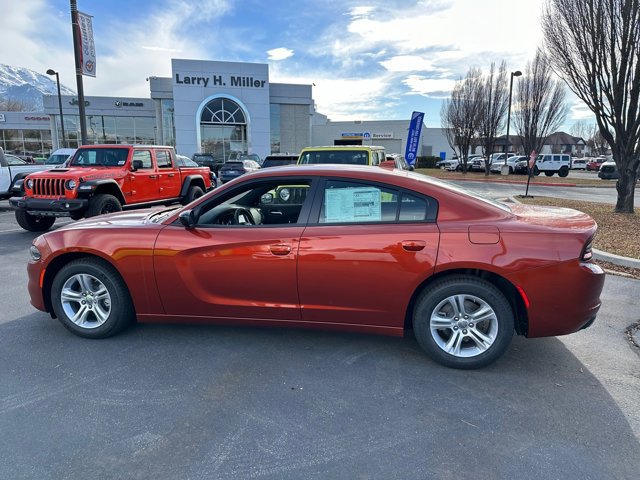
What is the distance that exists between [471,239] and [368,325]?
3.51 ft

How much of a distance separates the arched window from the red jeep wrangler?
78.2 feet

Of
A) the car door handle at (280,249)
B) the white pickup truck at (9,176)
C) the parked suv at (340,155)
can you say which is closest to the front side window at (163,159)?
the white pickup truck at (9,176)

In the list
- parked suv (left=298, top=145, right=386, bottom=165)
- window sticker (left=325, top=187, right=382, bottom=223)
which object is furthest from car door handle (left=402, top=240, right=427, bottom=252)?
parked suv (left=298, top=145, right=386, bottom=165)

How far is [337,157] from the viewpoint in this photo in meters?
8.83

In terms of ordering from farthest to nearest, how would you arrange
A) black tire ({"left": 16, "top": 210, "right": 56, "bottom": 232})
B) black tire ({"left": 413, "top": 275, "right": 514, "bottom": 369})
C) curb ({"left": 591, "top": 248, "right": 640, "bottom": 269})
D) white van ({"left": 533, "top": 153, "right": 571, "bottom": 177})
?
white van ({"left": 533, "top": 153, "right": 571, "bottom": 177}) < black tire ({"left": 16, "top": 210, "right": 56, "bottom": 232}) < curb ({"left": 591, "top": 248, "right": 640, "bottom": 269}) < black tire ({"left": 413, "top": 275, "right": 514, "bottom": 369})

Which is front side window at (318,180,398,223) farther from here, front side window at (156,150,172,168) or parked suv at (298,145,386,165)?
front side window at (156,150,172,168)

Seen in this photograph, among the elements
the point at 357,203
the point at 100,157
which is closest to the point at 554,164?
the point at 100,157

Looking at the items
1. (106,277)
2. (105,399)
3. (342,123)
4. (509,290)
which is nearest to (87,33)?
(106,277)

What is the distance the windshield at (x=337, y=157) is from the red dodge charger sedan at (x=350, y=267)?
5.16m

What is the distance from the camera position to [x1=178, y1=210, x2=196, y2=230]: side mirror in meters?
3.49

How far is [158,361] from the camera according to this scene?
339cm

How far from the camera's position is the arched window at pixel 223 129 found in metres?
33.7

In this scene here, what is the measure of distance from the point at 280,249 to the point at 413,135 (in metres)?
17.0

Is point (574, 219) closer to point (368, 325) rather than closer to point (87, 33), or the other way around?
point (368, 325)
